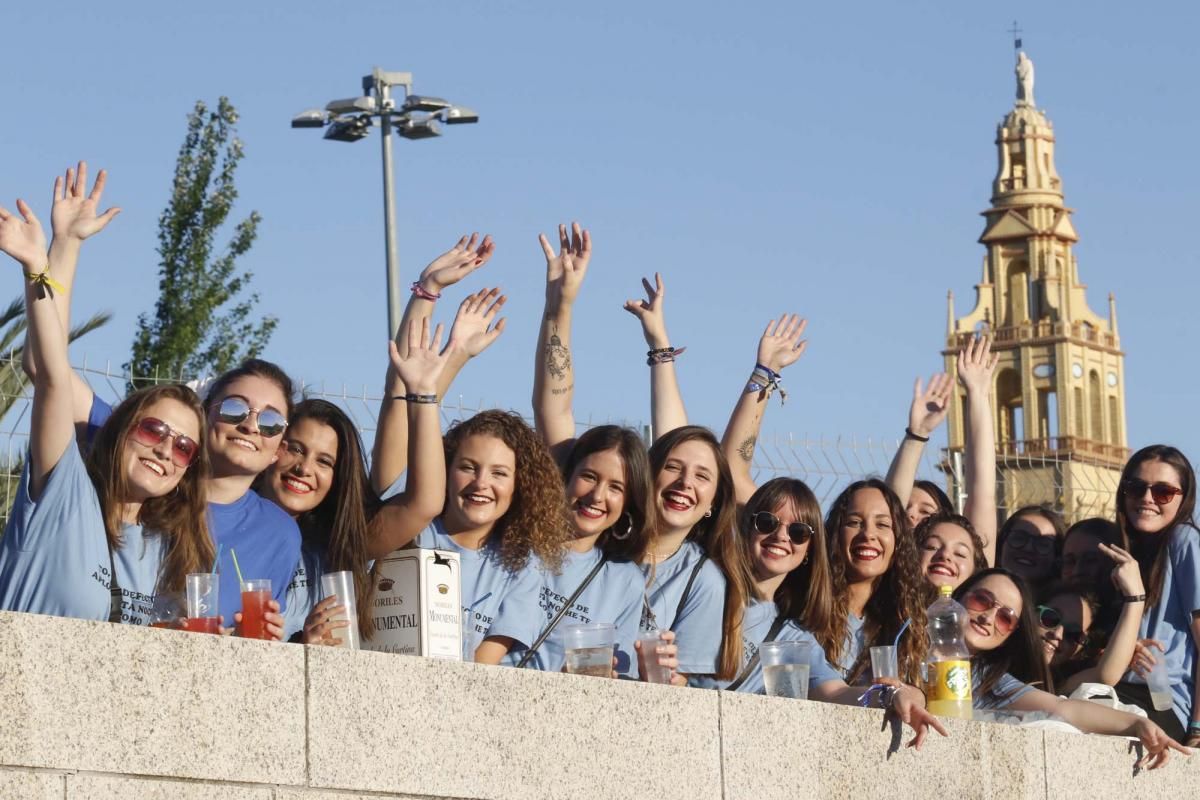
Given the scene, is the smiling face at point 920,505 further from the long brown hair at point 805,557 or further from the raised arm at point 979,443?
the long brown hair at point 805,557

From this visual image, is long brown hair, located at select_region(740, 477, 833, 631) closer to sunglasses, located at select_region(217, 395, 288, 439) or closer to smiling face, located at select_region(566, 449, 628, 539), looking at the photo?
smiling face, located at select_region(566, 449, 628, 539)

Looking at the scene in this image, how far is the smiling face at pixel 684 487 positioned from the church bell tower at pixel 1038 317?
76.8 metres

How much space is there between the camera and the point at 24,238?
635cm

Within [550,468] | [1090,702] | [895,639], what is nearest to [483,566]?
[550,468]

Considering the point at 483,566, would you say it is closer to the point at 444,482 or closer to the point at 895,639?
the point at 444,482

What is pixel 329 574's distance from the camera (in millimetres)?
6715

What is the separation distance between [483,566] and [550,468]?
0.37 m

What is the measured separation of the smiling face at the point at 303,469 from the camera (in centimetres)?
720

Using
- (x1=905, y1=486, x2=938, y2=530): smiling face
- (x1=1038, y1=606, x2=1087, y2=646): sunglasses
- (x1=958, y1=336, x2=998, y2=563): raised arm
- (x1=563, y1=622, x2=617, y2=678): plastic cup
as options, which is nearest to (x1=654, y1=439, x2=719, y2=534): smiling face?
(x1=563, y1=622, x2=617, y2=678): plastic cup

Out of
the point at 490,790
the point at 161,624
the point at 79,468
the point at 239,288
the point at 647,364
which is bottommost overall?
the point at 490,790

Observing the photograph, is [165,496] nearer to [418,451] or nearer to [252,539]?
[252,539]

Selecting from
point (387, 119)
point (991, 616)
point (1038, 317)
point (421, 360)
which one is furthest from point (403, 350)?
point (1038, 317)

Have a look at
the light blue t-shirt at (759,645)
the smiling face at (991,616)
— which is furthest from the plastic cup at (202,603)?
the smiling face at (991,616)

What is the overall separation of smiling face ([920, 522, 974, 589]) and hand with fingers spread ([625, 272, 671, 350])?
1.31 meters
